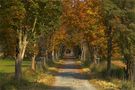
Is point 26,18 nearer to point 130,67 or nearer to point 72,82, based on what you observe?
point 72,82

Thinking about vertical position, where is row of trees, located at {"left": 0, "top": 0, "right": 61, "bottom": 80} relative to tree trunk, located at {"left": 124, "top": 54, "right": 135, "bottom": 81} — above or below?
above

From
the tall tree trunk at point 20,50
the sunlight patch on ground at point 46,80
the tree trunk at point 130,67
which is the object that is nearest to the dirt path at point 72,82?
the sunlight patch on ground at point 46,80

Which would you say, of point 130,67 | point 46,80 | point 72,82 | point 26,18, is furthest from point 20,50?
point 130,67

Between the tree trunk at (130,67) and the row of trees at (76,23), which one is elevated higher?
the row of trees at (76,23)

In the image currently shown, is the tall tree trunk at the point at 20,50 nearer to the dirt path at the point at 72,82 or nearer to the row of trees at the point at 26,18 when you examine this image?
the row of trees at the point at 26,18

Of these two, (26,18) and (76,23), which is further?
(76,23)

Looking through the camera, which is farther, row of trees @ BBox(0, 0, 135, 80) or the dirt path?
the dirt path

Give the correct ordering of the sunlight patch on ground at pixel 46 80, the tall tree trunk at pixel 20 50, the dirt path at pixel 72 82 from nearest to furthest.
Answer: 1. the tall tree trunk at pixel 20 50
2. the dirt path at pixel 72 82
3. the sunlight patch on ground at pixel 46 80

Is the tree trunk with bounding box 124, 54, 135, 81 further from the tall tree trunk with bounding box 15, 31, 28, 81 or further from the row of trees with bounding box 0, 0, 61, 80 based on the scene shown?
the tall tree trunk with bounding box 15, 31, 28, 81

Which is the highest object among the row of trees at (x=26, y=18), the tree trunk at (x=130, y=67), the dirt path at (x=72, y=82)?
the row of trees at (x=26, y=18)

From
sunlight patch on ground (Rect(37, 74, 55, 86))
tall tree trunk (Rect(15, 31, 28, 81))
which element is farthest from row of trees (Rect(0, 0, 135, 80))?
sunlight patch on ground (Rect(37, 74, 55, 86))

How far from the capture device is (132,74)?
35125 mm

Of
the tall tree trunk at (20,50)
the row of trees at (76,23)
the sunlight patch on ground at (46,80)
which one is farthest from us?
the sunlight patch on ground at (46,80)

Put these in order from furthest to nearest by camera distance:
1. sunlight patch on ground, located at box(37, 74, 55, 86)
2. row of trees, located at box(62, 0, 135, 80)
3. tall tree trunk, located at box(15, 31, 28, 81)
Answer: sunlight patch on ground, located at box(37, 74, 55, 86)
row of trees, located at box(62, 0, 135, 80)
tall tree trunk, located at box(15, 31, 28, 81)
